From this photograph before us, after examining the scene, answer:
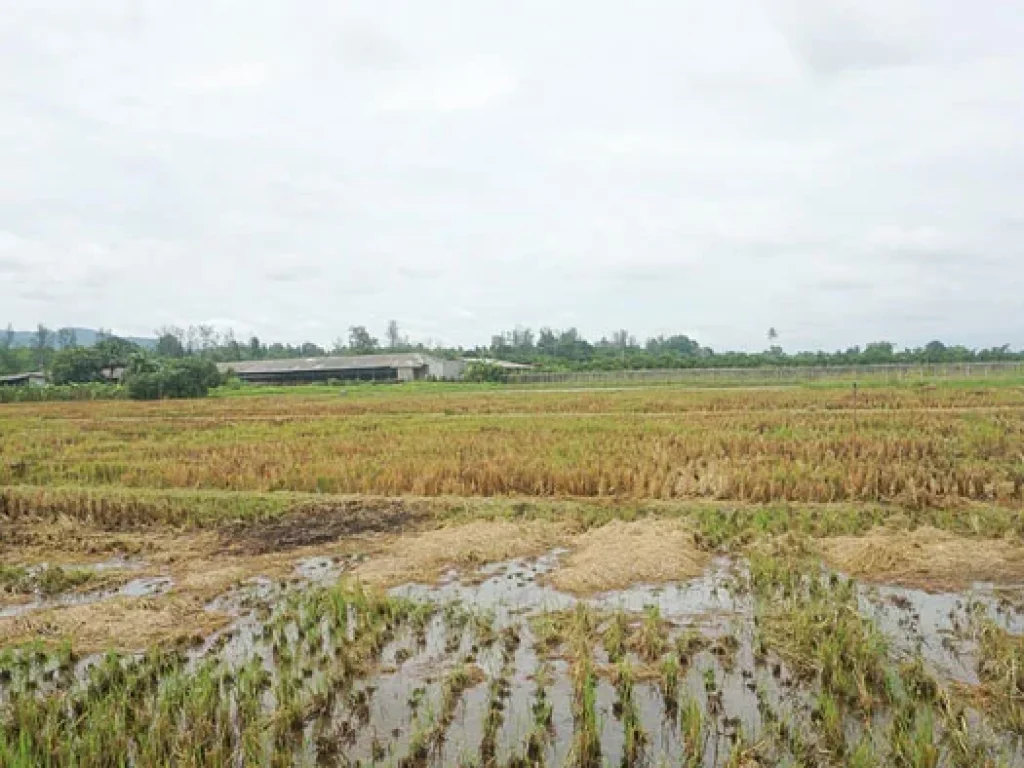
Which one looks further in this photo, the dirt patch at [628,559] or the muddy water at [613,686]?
the dirt patch at [628,559]

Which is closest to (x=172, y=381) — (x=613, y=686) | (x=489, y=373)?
(x=489, y=373)

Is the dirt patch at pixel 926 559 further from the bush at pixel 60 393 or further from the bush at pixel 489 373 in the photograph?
the bush at pixel 60 393

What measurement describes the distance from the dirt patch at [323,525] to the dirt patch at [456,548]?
1.03 m

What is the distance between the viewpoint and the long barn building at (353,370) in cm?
6912

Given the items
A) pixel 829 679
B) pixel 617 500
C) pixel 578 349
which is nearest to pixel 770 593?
pixel 829 679

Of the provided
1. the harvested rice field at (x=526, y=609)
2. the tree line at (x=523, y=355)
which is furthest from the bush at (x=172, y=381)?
the harvested rice field at (x=526, y=609)

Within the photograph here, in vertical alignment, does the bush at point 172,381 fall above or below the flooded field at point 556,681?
above

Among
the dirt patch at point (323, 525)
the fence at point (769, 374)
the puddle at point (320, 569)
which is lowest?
the puddle at point (320, 569)

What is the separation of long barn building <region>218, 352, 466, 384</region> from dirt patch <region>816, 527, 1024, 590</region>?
61.3 meters

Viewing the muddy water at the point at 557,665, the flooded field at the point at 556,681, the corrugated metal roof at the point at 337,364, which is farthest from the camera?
the corrugated metal roof at the point at 337,364

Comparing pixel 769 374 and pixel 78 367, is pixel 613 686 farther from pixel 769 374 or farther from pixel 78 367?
pixel 78 367

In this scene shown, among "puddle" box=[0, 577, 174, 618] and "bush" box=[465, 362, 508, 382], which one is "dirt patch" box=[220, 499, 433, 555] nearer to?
"puddle" box=[0, 577, 174, 618]

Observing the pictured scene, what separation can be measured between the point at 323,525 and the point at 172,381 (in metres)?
48.9

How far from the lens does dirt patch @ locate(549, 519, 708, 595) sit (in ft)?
25.6
